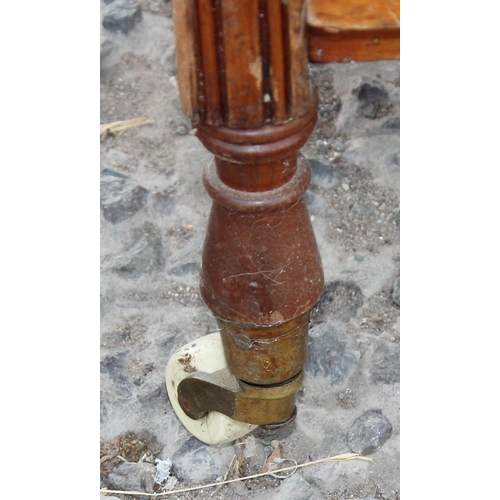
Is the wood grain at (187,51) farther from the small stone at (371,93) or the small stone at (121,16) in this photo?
the small stone at (121,16)

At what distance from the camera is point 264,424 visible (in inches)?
56.0

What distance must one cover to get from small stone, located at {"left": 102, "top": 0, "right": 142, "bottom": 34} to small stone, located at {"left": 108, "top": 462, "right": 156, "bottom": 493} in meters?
1.39

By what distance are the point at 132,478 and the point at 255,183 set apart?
2.27 ft

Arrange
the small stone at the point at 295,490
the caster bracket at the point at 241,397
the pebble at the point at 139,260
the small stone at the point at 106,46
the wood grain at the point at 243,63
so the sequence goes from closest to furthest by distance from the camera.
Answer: the wood grain at the point at 243,63 < the caster bracket at the point at 241,397 < the small stone at the point at 295,490 < the pebble at the point at 139,260 < the small stone at the point at 106,46

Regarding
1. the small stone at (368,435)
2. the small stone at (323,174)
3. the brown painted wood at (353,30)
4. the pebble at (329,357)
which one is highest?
the brown painted wood at (353,30)

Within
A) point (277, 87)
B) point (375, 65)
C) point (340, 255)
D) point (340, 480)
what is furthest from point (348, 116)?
point (277, 87)

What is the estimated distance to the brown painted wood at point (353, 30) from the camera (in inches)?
35.3

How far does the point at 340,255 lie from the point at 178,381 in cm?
52

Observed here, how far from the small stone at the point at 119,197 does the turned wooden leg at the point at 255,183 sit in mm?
627

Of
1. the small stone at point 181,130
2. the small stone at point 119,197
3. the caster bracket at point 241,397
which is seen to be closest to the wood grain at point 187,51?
the caster bracket at point 241,397

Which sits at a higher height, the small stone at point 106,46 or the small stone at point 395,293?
the small stone at point 106,46

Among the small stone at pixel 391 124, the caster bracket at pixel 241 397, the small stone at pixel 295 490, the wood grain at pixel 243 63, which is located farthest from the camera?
the small stone at pixel 391 124

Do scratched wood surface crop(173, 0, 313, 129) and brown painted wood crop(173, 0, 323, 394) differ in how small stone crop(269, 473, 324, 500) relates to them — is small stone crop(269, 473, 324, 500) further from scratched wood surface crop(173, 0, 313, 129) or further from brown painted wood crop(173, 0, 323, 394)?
scratched wood surface crop(173, 0, 313, 129)

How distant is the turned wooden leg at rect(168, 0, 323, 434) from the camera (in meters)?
0.90
